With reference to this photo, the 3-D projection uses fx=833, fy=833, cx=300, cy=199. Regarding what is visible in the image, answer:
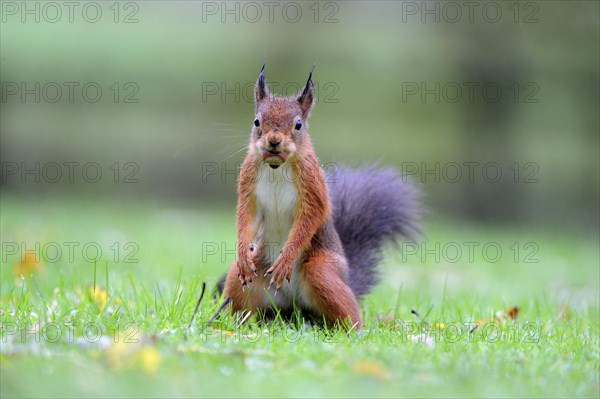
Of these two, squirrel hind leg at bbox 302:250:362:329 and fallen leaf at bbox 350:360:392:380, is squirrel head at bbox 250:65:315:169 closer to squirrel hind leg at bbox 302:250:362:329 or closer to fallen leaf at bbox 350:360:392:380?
squirrel hind leg at bbox 302:250:362:329

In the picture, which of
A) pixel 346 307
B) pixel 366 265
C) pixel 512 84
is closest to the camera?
pixel 346 307

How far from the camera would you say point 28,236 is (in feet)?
19.8

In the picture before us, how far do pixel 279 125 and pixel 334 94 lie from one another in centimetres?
787

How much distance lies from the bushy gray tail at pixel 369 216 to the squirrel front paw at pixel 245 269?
74cm

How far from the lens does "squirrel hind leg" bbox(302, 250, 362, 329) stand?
3191 mm

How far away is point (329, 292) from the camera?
3.19 m

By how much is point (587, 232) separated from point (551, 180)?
778 millimetres

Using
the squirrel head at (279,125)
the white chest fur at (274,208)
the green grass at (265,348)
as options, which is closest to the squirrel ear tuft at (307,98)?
the squirrel head at (279,125)

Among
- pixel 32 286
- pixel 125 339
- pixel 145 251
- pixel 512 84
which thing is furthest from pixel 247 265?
pixel 512 84

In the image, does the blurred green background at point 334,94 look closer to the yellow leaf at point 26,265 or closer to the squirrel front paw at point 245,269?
the yellow leaf at point 26,265

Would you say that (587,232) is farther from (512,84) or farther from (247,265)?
(247,265)

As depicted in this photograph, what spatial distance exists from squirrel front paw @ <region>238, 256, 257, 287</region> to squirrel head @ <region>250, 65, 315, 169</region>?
15.0 inches

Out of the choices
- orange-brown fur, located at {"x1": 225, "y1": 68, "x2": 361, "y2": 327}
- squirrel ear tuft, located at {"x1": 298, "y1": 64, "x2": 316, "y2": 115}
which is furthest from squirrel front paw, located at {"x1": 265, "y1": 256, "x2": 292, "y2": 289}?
squirrel ear tuft, located at {"x1": 298, "y1": 64, "x2": 316, "y2": 115}

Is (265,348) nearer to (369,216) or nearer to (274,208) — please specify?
(274,208)
